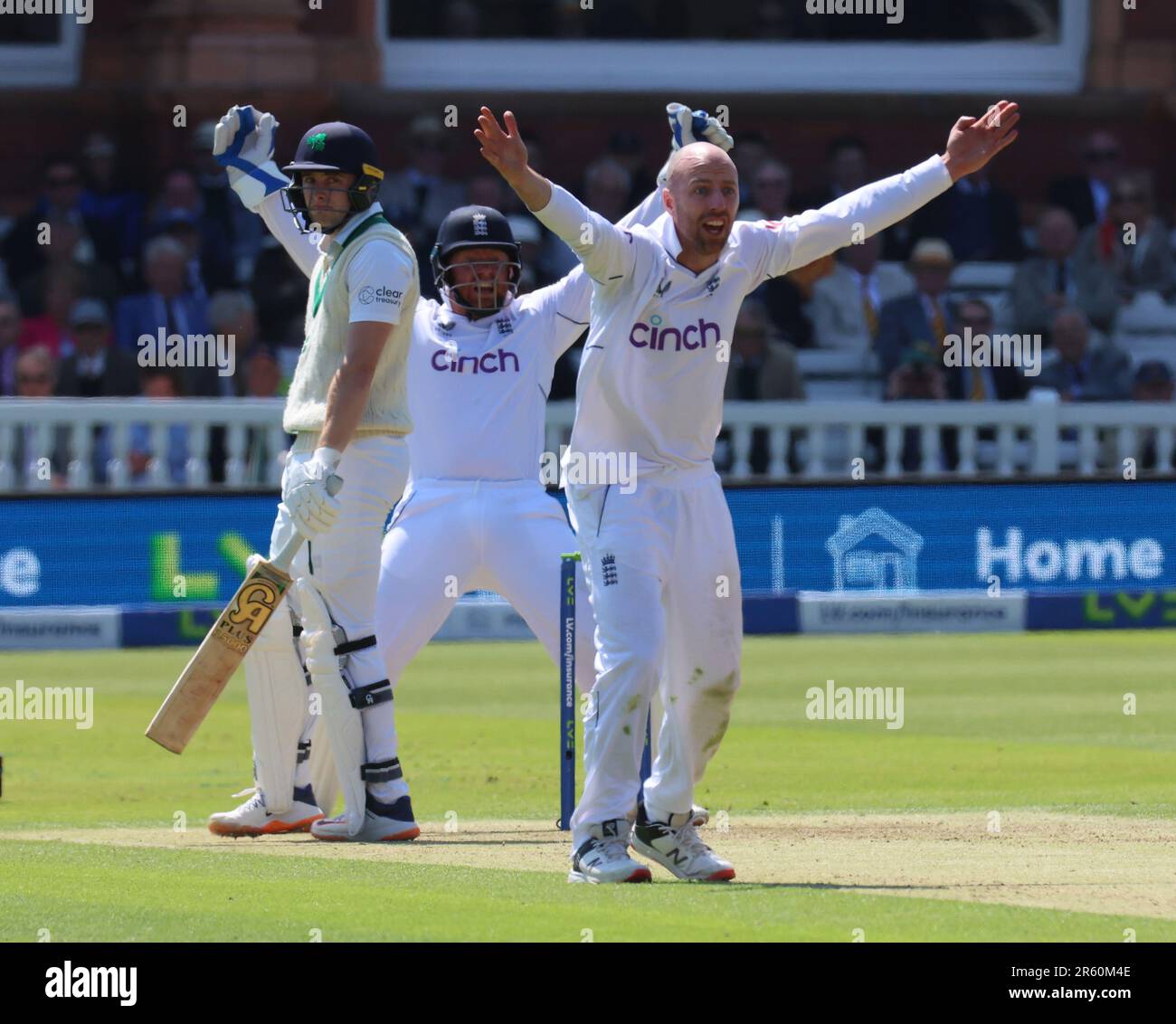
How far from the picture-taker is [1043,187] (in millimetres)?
26359

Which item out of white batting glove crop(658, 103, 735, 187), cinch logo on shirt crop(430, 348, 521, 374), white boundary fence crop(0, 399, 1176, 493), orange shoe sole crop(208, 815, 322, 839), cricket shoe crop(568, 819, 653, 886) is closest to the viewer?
cricket shoe crop(568, 819, 653, 886)

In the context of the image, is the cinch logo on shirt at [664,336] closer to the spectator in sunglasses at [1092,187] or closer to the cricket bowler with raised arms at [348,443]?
the cricket bowler with raised arms at [348,443]

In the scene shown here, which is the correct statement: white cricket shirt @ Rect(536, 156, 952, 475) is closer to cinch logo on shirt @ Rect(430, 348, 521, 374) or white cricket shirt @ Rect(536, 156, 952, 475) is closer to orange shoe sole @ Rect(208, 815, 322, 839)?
cinch logo on shirt @ Rect(430, 348, 521, 374)

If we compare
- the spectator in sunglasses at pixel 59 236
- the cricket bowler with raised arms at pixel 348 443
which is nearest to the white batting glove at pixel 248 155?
the cricket bowler with raised arms at pixel 348 443

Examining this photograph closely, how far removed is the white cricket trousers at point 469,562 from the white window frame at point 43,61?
53.5 feet

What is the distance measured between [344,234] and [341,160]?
0.25m

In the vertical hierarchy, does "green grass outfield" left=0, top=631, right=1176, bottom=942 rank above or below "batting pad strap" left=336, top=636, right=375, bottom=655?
below

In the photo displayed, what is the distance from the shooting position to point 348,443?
8.41 m

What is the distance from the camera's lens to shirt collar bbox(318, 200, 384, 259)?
28.1 feet

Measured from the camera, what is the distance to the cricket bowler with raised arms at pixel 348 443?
329 inches

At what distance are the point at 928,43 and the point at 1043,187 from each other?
194cm
